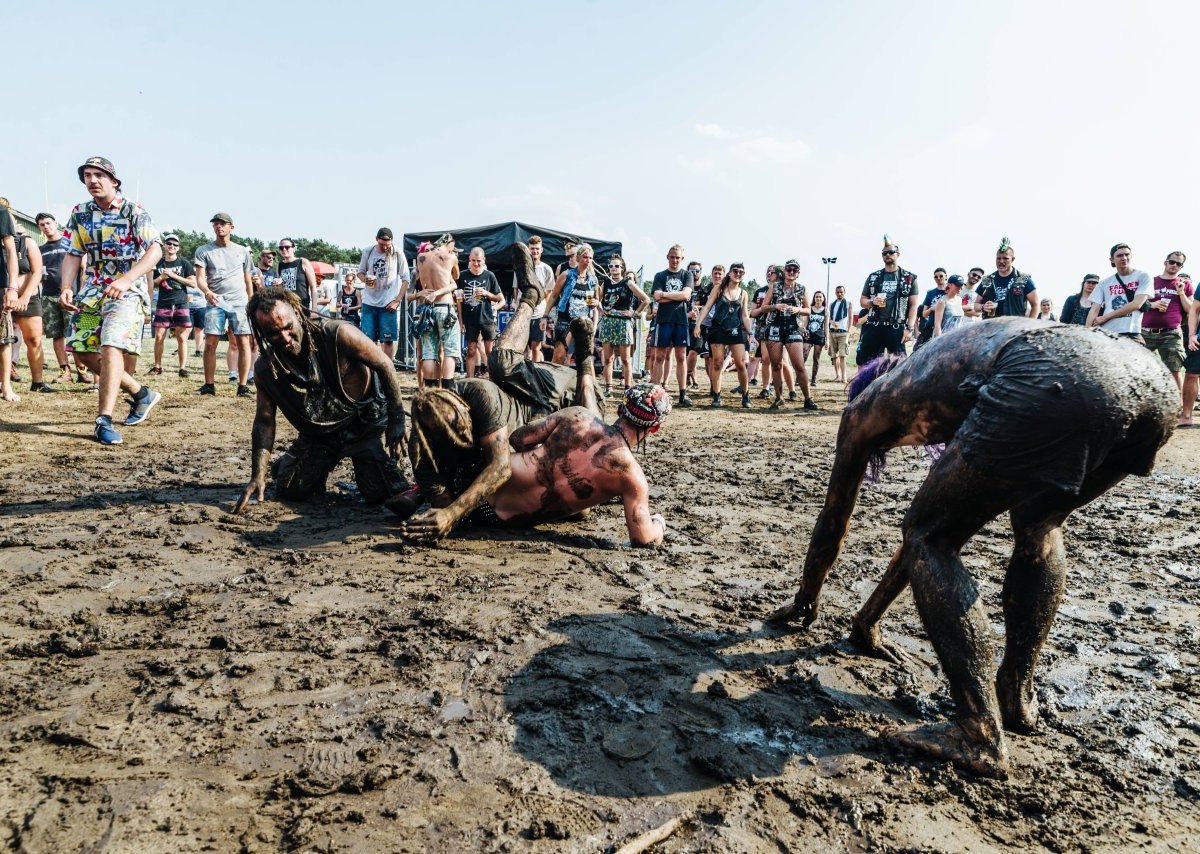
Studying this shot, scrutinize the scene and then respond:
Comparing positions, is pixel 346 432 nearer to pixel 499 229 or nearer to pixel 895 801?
pixel 895 801

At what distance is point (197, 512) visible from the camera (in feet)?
13.2

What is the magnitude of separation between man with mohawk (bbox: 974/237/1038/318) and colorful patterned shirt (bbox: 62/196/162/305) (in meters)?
8.41

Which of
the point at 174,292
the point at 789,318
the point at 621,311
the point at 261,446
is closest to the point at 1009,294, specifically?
the point at 789,318

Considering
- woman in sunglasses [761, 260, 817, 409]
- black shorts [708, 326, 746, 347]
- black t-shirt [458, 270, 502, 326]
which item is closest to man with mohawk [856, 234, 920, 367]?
woman in sunglasses [761, 260, 817, 409]

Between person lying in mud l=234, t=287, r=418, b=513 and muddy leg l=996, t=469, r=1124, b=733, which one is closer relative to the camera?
muddy leg l=996, t=469, r=1124, b=733

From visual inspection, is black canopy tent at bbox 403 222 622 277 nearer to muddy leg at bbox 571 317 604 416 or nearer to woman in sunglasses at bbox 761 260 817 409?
woman in sunglasses at bbox 761 260 817 409

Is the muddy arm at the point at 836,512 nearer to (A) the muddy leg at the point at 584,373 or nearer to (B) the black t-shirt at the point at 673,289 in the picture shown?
(A) the muddy leg at the point at 584,373

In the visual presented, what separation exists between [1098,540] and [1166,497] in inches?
59.3

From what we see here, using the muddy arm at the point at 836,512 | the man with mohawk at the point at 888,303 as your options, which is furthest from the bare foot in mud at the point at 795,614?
the man with mohawk at the point at 888,303

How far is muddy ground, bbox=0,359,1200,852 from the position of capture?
1.76 metres

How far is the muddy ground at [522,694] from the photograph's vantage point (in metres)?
1.76

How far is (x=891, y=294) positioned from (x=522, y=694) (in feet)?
24.3

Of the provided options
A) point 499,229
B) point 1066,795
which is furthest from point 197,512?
point 499,229

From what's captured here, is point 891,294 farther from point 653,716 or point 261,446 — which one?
point 653,716
